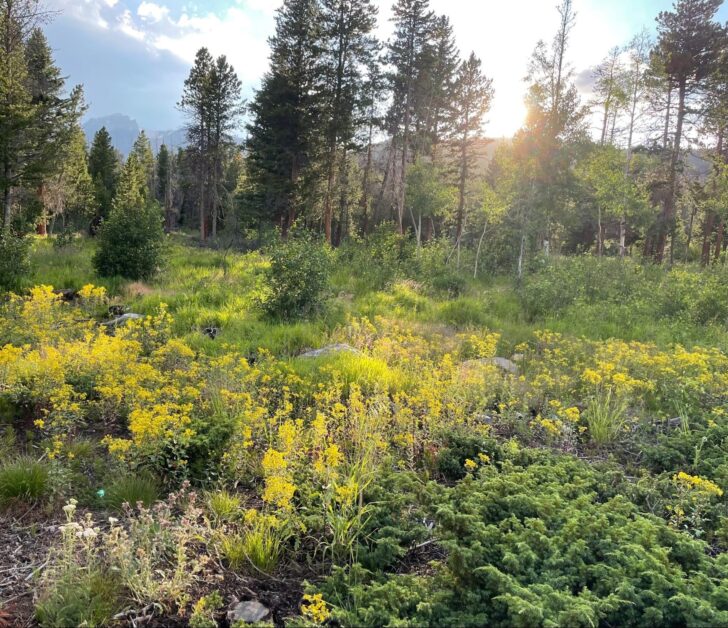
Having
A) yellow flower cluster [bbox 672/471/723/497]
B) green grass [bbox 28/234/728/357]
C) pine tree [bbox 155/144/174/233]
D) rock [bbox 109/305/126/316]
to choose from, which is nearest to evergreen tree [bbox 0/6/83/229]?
green grass [bbox 28/234/728/357]

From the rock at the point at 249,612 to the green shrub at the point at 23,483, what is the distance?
1.89 meters

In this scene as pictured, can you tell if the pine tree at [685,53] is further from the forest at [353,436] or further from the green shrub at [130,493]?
the green shrub at [130,493]

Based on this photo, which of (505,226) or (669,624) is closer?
(669,624)

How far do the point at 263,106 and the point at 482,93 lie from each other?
36.4ft

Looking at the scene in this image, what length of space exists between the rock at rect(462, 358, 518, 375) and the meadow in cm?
5

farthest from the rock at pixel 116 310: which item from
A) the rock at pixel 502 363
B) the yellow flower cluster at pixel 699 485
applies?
the yellow flower cluster at pixel 699 485

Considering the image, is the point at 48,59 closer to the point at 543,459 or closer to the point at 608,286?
the point at 608,286

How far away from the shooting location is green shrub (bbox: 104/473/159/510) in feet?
10.7

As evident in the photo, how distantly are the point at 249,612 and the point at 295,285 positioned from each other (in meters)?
6.60

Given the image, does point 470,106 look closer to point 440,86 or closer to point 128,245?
point 440,86

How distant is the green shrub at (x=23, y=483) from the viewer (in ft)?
10.8

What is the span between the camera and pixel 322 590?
8.01ft

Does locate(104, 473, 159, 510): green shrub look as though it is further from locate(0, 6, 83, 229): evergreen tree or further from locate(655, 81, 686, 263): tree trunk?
locate(655, 81, 686, 263): tree trunk

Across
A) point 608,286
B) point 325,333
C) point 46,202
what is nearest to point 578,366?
point 325,333
